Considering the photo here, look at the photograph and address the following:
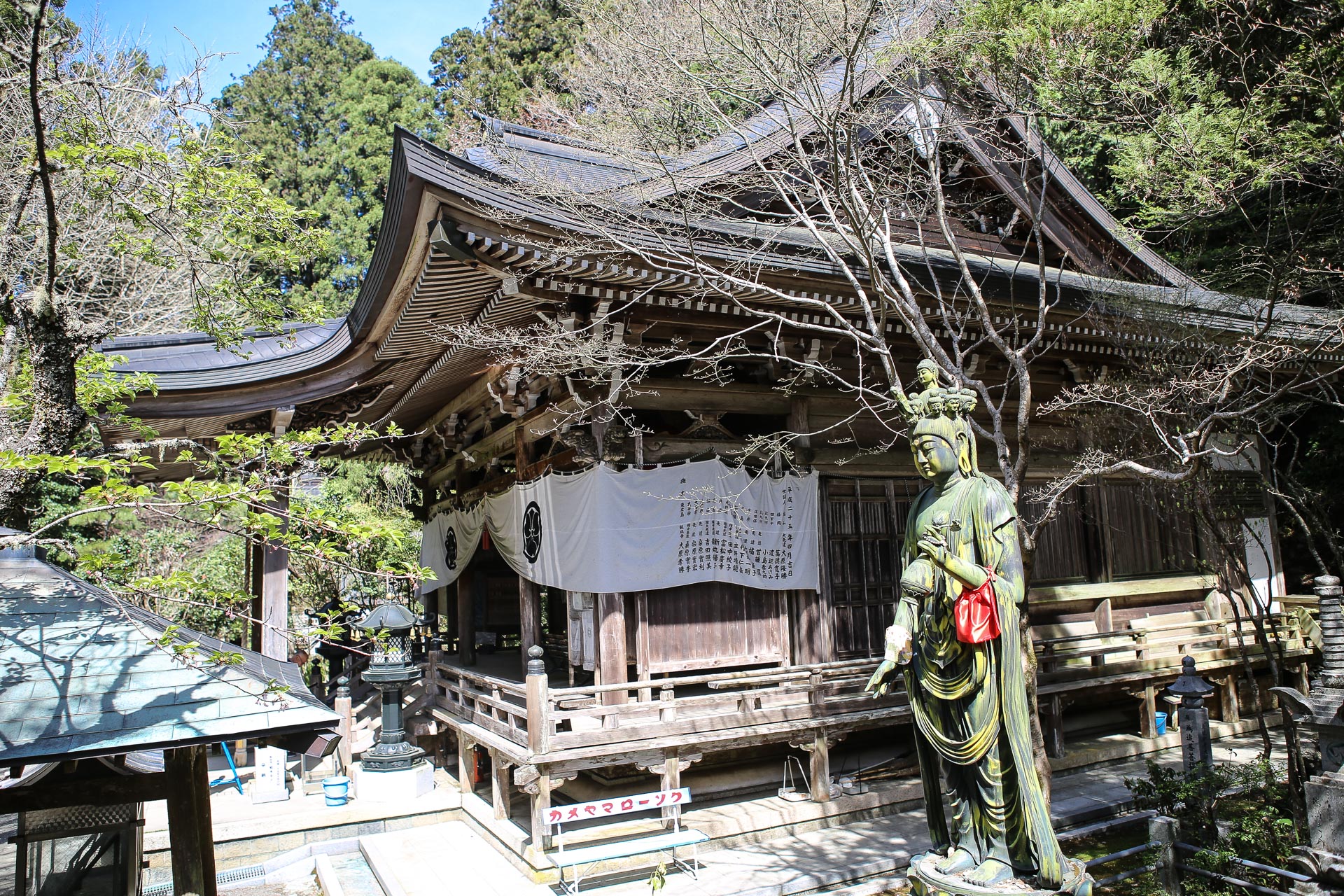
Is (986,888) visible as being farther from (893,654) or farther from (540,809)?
(540,809)

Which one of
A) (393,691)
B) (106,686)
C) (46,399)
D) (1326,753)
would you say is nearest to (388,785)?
(393,691)

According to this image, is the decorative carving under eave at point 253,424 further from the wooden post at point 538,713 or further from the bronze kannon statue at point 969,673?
the bronze kannon statue at point 969,673

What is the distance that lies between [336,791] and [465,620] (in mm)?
3995

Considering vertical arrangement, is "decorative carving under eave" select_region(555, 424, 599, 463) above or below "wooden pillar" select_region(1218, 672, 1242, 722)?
above

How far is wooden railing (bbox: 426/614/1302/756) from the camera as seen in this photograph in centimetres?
717

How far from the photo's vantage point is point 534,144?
10273 millimetres

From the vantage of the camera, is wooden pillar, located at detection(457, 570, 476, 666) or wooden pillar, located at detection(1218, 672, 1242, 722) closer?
wooden pillar, located at detection(1218, 672, 1242, 722)

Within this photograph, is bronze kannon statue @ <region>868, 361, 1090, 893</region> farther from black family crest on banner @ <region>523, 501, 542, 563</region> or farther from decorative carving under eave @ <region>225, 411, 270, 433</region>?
decorative carving under eave @ <region>225, 411, 270, 433</region>

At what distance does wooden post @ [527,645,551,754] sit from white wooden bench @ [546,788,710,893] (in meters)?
0.52

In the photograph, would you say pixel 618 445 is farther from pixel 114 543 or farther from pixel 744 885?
pixel 114 543

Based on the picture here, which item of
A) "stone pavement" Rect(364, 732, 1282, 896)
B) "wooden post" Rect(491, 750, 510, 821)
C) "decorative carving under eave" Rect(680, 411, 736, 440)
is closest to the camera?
"stone pavement" Rect(364, 732, 1282, 896)

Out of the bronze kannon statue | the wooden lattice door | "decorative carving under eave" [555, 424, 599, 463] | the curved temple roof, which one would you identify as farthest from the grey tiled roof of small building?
the wooden lattice door

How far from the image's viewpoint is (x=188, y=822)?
380cm

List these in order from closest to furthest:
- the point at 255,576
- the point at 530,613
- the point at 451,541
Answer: the point at 530,613, the point at 255,576, the point at 451,541
